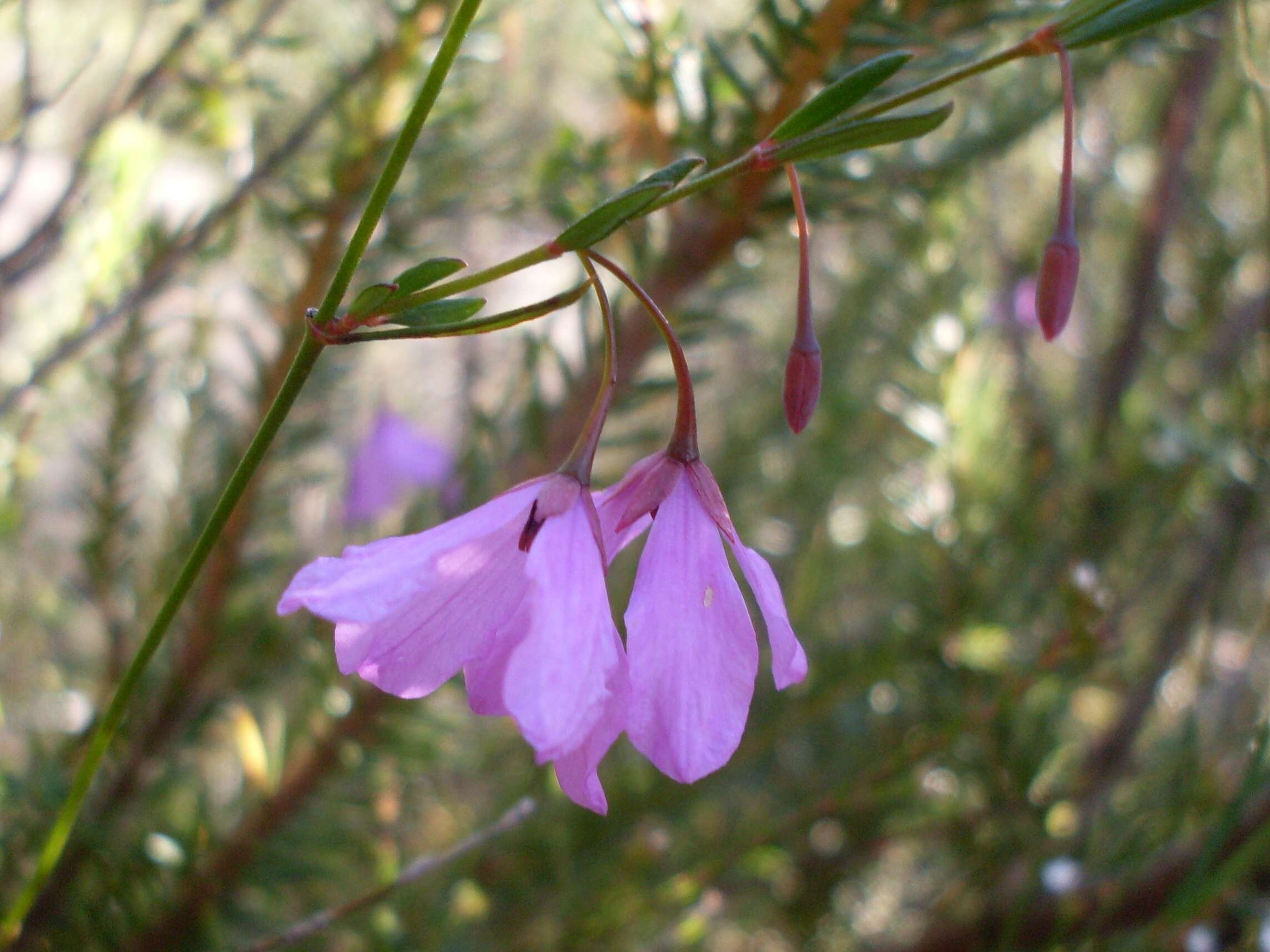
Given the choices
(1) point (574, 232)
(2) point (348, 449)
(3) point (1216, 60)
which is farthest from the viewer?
(2) point (348, 449)

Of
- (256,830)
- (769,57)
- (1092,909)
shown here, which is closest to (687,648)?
(769,57)

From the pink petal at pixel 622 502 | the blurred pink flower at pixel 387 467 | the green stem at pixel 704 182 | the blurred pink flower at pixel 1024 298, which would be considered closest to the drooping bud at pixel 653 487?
the pink petal at pixel 622 502

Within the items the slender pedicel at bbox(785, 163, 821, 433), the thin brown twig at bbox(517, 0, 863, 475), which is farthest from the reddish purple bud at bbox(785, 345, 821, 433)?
the thin brown twig at bbox(517, 0, 863, 475)

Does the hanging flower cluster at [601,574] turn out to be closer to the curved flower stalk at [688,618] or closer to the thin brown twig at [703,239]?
the curved flower stalk at [688,618]

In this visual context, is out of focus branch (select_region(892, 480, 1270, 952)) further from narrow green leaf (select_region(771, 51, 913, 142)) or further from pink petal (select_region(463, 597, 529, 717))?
narrow green leaf (select_region(771, 51, 913, 142))

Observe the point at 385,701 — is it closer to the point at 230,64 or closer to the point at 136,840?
the point at 136,840

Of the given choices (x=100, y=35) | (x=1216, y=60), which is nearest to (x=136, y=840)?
(x=100, y=35)
